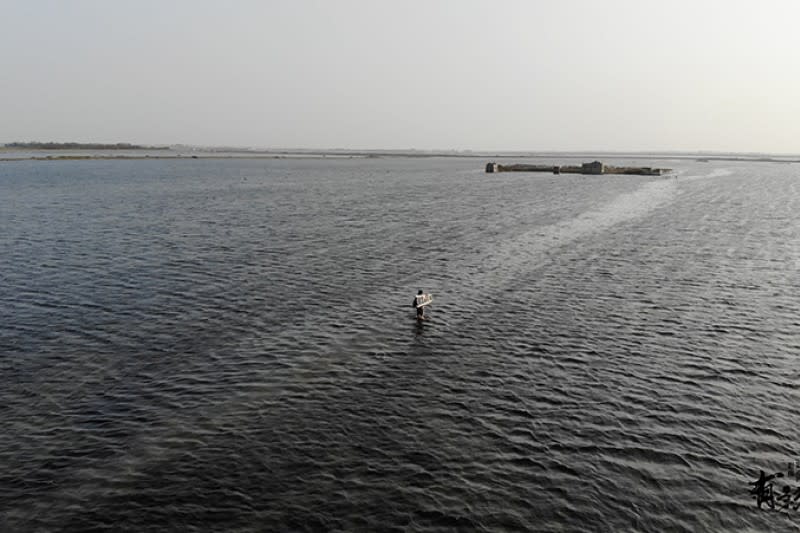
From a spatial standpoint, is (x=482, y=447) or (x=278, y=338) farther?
(x=278, y=338)

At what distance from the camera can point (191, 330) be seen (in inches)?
1409

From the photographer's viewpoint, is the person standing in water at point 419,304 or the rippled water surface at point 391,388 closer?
the rippled water surface at point 391,388

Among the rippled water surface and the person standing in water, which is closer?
the rippled water surface

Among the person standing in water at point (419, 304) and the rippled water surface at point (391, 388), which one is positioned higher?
the person standing in water at point (419, 304)

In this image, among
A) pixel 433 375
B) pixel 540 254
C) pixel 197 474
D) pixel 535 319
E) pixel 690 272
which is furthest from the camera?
pixel 540 254

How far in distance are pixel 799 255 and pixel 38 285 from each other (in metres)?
81.6

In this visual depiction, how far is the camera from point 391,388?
2792 centimetres

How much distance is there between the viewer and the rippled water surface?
19.2 metres

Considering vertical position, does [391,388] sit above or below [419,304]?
below

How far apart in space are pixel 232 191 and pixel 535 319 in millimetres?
123469

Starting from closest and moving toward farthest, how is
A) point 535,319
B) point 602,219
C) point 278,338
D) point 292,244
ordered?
point 278,338 < point 535,319 < point 292,244 < point 602,219

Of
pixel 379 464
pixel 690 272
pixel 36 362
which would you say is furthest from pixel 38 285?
pixel 690 272

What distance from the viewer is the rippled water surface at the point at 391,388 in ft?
63.2

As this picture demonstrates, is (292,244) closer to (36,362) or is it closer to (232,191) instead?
(36,362)
